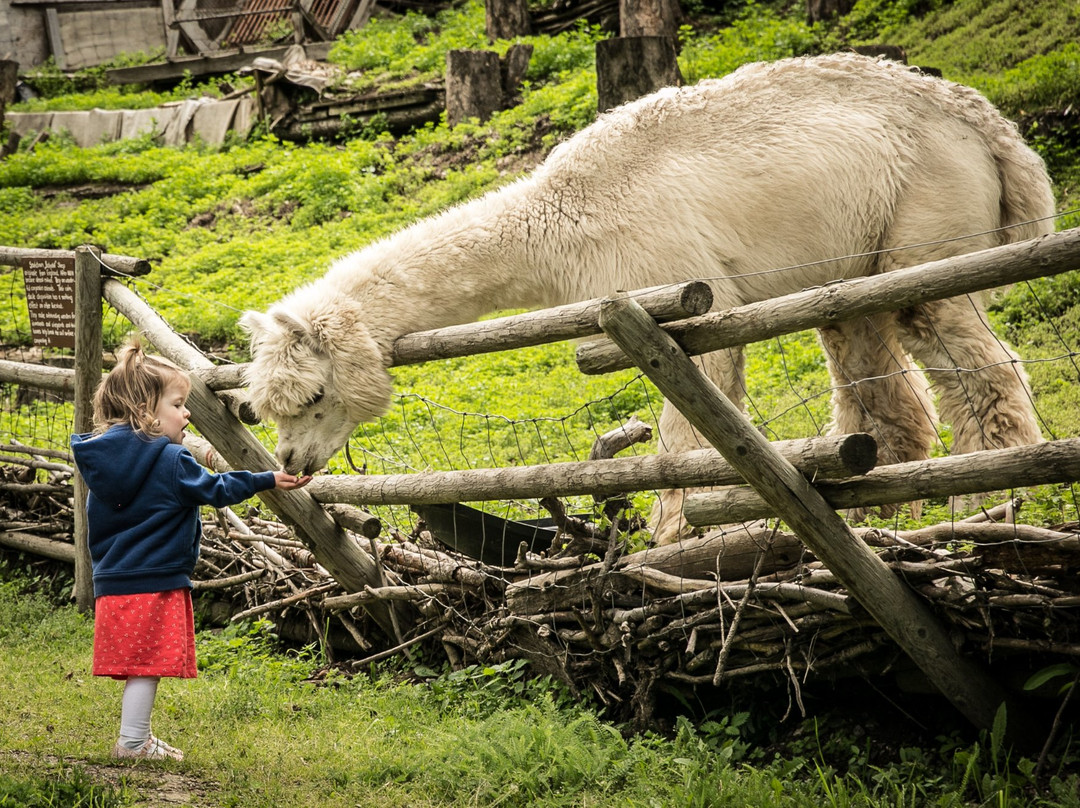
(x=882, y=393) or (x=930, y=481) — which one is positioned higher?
(x=930, y=481)

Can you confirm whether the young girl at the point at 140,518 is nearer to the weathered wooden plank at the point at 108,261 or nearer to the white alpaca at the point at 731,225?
the white alpaca at the point at 731,225

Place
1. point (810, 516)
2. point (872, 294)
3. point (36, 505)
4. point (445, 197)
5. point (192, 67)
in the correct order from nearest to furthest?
point (872, 294) → point (810, 516) → point (36, 505) → point (445, 197) → point (192, 67)

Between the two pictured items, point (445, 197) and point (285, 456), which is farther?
point (445, 197)

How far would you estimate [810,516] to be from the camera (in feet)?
10.4

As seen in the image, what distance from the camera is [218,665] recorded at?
500 cm

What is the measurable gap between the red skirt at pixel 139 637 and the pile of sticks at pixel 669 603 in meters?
1.00

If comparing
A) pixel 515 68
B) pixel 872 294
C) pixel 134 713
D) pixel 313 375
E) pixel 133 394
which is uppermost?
pixel 515 68

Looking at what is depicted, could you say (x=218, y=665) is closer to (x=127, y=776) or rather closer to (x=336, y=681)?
(x=336, y=681)

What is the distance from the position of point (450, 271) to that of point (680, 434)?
1.42 meters

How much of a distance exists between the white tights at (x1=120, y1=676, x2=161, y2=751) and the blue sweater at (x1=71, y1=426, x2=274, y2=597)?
34 centimetres

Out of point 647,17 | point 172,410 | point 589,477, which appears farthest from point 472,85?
point 589,477

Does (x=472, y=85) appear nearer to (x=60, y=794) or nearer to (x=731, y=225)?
(x=731, y=225)

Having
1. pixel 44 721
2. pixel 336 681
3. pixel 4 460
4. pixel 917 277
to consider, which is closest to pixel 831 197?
pixel 917 277

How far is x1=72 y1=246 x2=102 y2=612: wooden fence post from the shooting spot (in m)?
5.71
